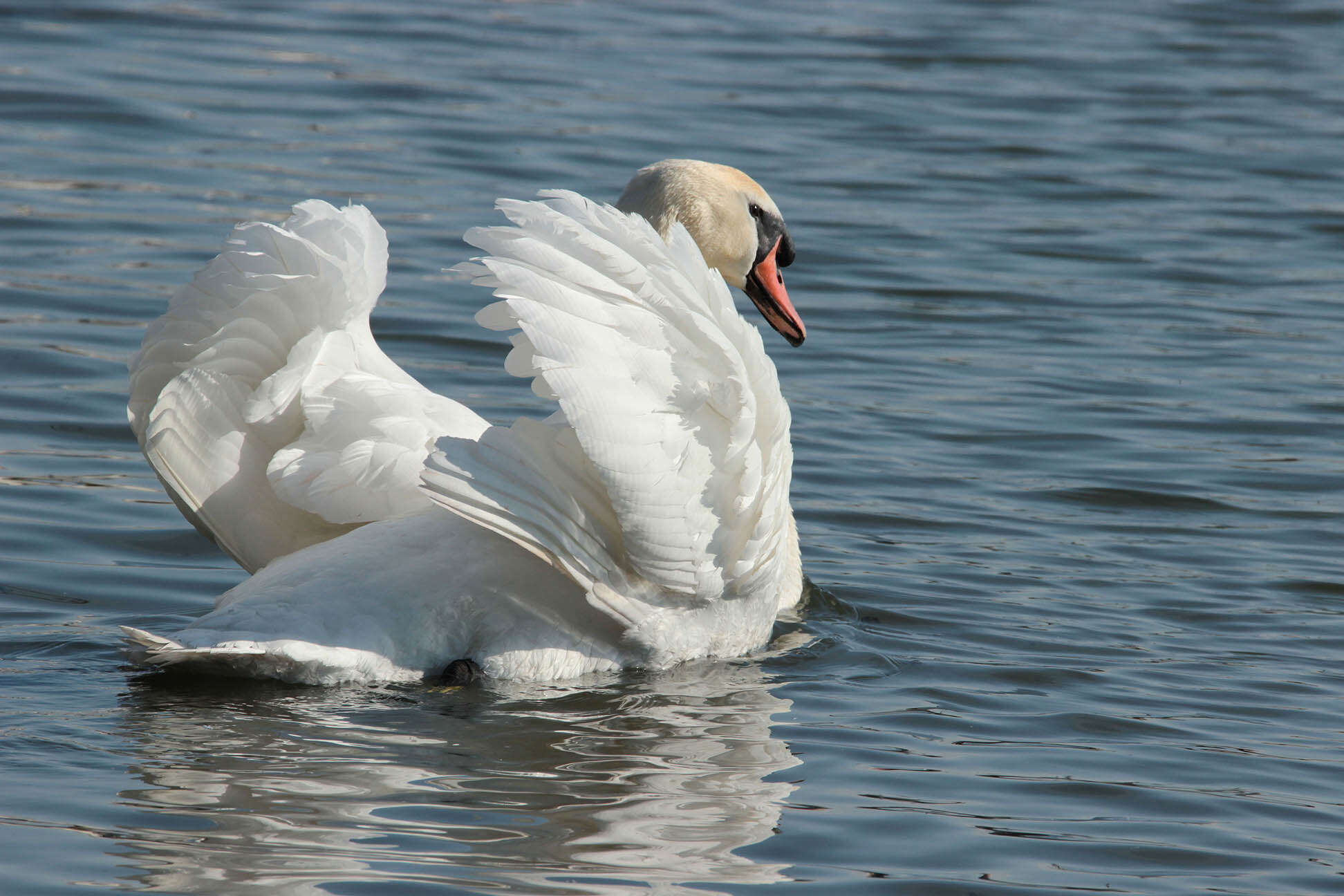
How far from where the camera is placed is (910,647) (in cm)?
610

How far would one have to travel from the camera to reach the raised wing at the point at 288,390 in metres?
5.23

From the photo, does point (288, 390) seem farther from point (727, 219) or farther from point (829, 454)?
point (829, 454)

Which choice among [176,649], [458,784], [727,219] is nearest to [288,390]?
[176,649]

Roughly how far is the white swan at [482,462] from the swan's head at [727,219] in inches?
61.8

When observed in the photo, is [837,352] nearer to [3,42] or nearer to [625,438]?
[625,438]

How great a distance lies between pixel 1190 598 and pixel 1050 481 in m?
1.42

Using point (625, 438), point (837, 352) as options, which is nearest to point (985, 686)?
point (625, 438)

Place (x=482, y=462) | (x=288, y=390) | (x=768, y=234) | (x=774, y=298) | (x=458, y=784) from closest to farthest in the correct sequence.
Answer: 1. (x=458, y=784)
2. (x=482, y=462)
3. (x=288, y=390)
4. (x=768, y=234)
5. (x=774, y=298)

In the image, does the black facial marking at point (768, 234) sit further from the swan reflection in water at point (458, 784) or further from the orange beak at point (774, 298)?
the swan reflection in water at point (458, 784)

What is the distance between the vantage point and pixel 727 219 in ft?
22.9

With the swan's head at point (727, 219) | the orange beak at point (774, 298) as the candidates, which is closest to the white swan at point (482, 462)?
the swan's head at point (727, 219)

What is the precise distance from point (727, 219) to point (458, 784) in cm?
297

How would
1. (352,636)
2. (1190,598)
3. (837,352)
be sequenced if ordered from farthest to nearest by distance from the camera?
1. (837,352)
2. (1190,598)
3. (352,636)

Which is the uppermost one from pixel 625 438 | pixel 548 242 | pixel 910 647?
pixel 548 242
